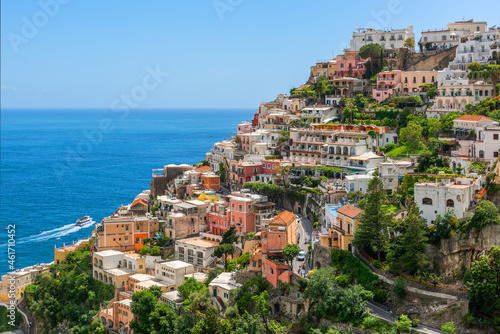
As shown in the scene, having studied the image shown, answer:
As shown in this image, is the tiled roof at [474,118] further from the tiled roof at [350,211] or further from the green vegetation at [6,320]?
the green vegetation at [6,320]

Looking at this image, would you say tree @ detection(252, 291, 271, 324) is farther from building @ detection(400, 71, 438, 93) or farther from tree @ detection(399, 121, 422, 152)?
building @ detection(400, 71, 438, 93)

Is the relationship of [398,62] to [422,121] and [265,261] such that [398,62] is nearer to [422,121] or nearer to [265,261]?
[422,121]

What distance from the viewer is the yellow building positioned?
4225 centimetres

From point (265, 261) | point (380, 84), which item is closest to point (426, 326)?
point (265, 261)

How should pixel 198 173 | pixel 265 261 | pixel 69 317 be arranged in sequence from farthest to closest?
1. pixel 198 173
2. pixel 69 317
3. pixel 265 261

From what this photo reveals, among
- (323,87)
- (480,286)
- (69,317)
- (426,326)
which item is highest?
(323,87)

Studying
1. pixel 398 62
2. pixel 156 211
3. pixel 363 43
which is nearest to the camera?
pixel 156 211

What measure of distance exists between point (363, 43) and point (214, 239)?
40273 mm

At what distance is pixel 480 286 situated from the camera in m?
34.0

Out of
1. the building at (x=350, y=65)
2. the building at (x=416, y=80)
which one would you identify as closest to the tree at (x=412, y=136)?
the building at (x=416, y=80)

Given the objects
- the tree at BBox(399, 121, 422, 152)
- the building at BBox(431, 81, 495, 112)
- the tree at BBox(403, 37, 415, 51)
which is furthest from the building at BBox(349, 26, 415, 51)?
the tree at BBox(399, 121, 422, 152)

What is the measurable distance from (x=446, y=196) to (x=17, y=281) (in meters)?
39.5

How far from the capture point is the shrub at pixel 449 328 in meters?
33.9

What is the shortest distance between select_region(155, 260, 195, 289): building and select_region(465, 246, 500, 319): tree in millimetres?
22542
